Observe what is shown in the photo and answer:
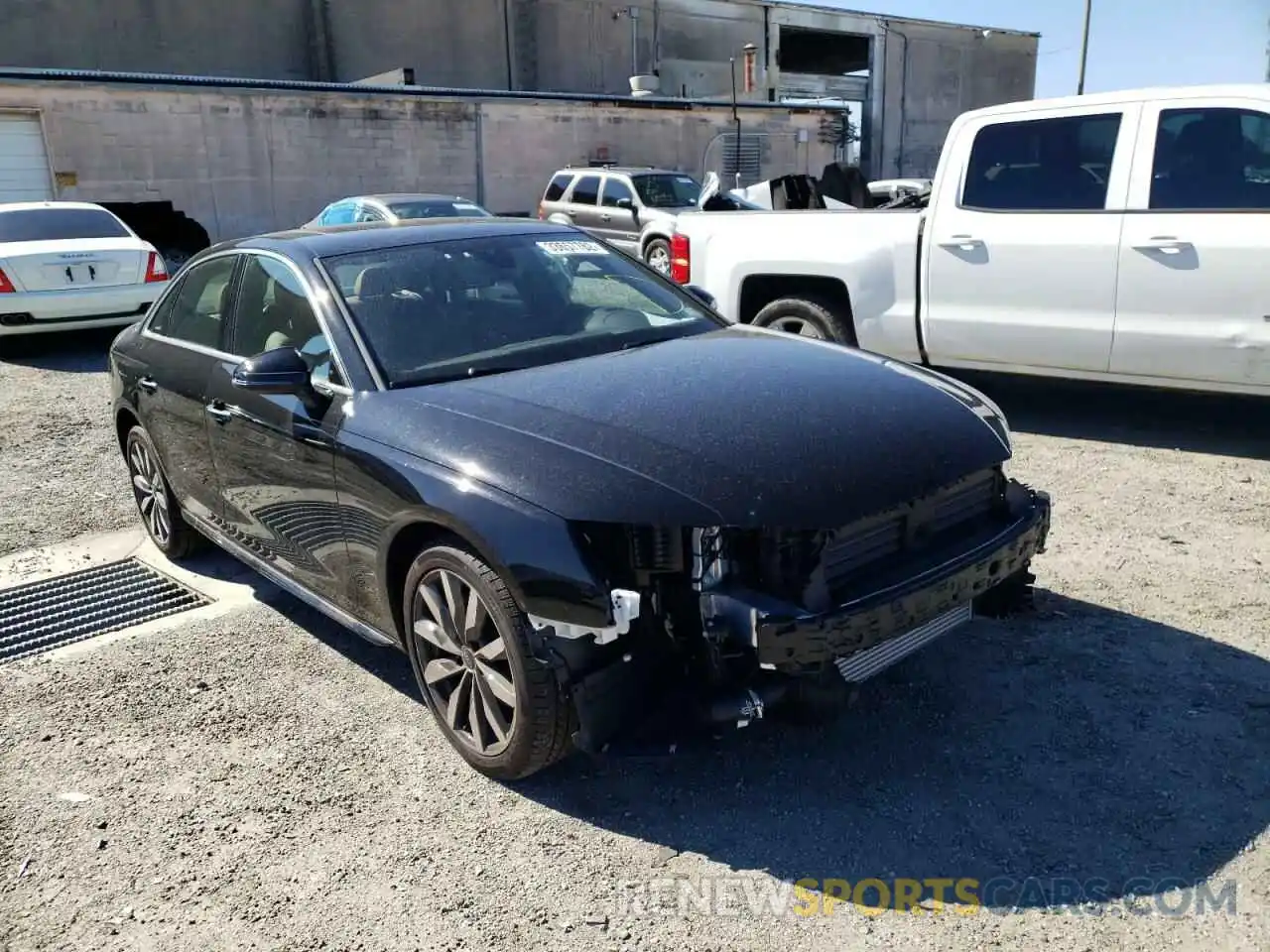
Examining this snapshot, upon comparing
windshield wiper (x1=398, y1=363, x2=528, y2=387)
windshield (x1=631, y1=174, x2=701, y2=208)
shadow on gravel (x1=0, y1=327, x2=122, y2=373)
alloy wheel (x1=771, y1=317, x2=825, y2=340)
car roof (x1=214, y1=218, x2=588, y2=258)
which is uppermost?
car roof (x1=214, y1=218, x2=588, y2=258)

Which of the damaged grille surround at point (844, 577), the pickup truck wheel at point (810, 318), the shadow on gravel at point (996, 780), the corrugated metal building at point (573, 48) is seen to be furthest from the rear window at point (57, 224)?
the corrugated metal building at point (573, 48)

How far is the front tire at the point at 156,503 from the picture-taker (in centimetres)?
514

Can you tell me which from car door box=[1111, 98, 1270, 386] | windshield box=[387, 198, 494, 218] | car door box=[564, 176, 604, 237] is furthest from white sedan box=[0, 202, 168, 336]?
car door box=[1111, 98, 1270, 386]

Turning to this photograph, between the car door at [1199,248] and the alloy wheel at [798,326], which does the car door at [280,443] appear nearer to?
the alloy wheel at [798,326]

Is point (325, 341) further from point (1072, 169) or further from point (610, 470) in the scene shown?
point (1072, 169)

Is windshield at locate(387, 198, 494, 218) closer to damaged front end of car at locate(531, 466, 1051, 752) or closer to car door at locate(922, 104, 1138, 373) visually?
car door at locate(922, 104, 1138, 373)

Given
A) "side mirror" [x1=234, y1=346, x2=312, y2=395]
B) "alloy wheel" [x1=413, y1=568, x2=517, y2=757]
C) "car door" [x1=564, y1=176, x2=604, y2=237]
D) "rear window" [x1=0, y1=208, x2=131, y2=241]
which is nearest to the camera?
"alloy wheel" [x1=413, y1=568, x2=517, y2=757]

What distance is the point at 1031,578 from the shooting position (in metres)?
3.65

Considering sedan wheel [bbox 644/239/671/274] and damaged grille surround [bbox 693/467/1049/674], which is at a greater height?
damaged grille surround [bbox 693/467/1049/674]

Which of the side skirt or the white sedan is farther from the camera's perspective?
the white sedan

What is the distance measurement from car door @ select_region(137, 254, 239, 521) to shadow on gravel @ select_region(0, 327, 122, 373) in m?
6.29

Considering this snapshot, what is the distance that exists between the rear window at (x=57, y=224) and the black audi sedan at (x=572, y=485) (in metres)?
8.21

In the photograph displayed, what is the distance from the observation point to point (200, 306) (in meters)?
4.72

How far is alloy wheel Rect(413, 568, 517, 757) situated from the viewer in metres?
3.08
